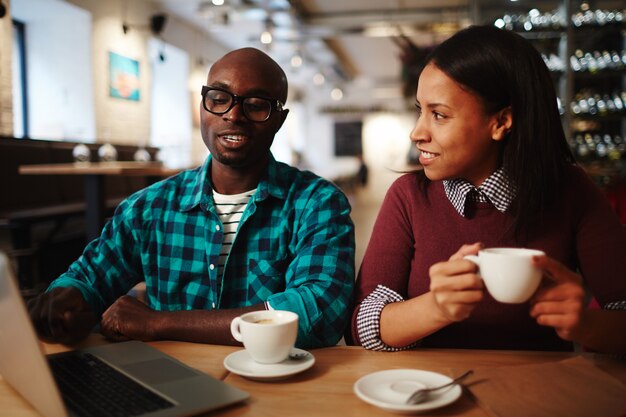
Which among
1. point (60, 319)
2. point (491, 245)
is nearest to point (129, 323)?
point (60, 319)

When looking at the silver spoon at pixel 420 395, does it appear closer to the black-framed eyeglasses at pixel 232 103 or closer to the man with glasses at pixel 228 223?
the man with glasses at pixel 228 223

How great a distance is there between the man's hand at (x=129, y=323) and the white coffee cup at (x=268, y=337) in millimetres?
302

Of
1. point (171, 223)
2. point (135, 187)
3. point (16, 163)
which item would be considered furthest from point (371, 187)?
point (171, 223)

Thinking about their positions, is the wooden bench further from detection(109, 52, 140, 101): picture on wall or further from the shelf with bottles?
the shelf with bottles

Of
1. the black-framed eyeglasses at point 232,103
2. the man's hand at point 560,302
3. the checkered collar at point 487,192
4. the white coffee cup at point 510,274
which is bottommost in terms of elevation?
the man's hand at point 560,302

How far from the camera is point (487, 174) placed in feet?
4.34

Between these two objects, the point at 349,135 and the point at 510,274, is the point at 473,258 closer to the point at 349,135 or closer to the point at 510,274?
the point at 510,274

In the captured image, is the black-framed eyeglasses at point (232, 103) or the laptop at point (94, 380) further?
the black-framed eyeglasses at point (232, 103)

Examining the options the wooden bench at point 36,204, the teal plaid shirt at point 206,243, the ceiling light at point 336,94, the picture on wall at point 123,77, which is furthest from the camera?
the ceiling light at point 336,94

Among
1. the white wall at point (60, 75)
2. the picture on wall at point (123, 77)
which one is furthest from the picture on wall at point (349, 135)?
the white wall at point (60, 75)

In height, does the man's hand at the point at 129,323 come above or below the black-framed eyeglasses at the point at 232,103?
below

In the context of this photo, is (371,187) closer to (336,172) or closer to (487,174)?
(336,172)

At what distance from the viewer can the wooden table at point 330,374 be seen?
2.66 feet

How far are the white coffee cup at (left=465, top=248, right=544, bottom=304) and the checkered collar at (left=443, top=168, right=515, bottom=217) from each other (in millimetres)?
476
